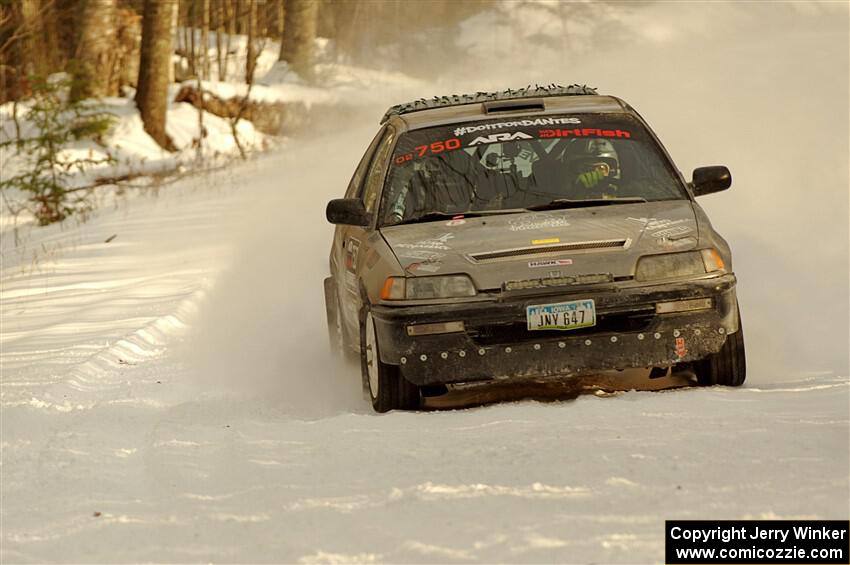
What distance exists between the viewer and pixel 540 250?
23.6 ft

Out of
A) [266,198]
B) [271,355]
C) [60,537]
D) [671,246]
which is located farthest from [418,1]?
[60,537]

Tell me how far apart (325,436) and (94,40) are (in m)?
21.4

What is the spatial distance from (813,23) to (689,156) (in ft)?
21.8

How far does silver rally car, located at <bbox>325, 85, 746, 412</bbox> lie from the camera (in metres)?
7.07

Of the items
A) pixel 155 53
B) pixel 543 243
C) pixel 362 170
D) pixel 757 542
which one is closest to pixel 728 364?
pixel 543 243

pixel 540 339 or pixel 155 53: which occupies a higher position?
pixel 540 339

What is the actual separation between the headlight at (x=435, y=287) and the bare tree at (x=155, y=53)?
65.2 feet

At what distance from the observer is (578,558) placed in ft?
14.8

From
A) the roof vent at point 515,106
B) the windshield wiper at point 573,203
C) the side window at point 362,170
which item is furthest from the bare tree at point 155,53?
the windshield wiper at point 573,203

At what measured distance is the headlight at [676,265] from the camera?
7.16 meters

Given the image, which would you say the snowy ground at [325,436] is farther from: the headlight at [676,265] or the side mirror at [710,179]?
the side mirror at [710,179]

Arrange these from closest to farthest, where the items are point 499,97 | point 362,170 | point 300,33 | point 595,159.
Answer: point 595,159
point 499,97
point 362,170
point 300,33

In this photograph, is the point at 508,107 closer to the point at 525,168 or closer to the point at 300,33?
the point at 525,168

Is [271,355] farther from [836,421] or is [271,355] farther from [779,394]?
[836,421]
